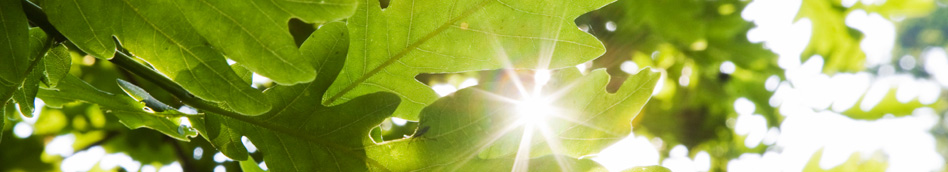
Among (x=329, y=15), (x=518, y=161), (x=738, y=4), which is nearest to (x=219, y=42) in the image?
(x=329, y=15)

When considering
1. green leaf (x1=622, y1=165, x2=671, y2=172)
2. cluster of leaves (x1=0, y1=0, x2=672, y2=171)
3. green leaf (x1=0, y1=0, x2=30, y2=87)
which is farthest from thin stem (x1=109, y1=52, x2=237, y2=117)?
green leaf (x1=622, y1=165, x2=671, y2=172)

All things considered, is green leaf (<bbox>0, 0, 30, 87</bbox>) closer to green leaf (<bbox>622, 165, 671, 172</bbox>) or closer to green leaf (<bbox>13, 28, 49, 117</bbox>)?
green leaf (<bbox>13, 28, 49, 117</bbox>)

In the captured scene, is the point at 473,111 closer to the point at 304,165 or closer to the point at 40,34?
the point at 304,165

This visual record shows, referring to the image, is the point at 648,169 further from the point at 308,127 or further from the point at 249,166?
the point at 249,166

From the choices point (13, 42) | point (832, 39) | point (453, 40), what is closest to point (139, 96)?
point (13, 42)

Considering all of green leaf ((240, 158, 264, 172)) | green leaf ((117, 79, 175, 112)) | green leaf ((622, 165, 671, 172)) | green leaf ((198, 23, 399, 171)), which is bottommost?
green leaf ((622, 165, 671, 172))

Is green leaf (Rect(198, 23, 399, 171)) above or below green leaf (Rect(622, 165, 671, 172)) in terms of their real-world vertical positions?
above

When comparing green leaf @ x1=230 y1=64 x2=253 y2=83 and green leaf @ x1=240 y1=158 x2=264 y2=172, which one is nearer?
green leaf @ x1=230 y1=64 x2=253 y2=83
